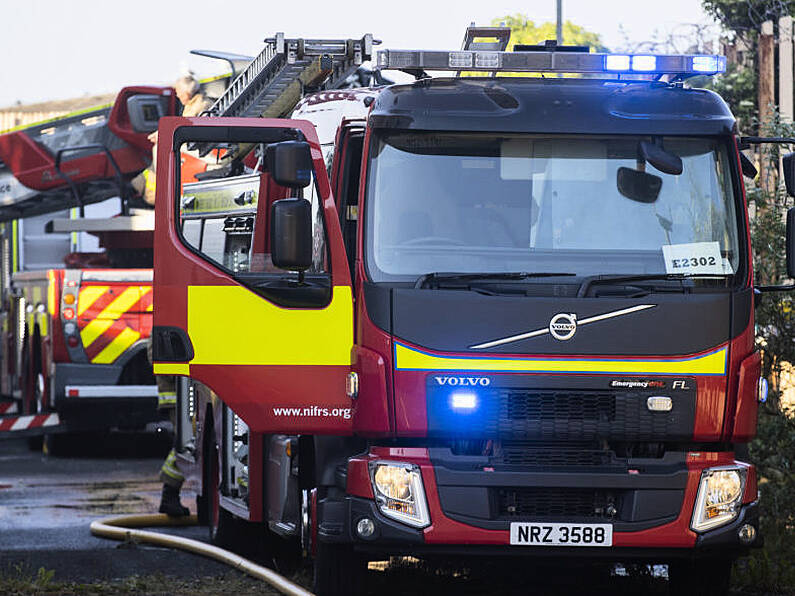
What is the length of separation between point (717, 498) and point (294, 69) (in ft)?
12.9

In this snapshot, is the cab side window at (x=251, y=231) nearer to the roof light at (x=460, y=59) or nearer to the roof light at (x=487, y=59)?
the roof light at (x=460, y=59)

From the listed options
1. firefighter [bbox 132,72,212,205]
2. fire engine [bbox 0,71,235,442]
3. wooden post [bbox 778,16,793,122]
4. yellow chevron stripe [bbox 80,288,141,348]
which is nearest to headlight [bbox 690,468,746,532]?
firefighter [bbox 132,72,212,205]

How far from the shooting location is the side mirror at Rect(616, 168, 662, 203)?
27.3 ft

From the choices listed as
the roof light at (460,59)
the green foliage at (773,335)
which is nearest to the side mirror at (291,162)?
the roof light at (460,59)

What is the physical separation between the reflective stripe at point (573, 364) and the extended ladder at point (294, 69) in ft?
9.30

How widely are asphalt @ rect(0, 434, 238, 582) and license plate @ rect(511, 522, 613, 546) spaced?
315cm

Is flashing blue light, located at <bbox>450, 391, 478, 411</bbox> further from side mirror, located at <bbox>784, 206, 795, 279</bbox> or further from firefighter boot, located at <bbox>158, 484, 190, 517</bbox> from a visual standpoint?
firefighter boot, located at <bbox>158, 484, 190, 517</bbox>

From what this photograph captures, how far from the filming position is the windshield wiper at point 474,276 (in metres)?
8.05

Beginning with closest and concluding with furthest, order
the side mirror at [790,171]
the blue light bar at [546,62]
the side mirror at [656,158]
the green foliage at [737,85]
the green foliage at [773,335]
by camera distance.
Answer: the side mirror at [656,158] < the side mirror at [790,171] < the blue light bar at [546,62] < the green foliage at [773,335] < the green foliage at [737,85]

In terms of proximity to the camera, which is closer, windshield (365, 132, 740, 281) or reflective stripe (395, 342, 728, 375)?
reflective stripe (395, 342, 728, 375)

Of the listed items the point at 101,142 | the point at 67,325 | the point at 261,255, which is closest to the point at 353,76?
the point at 261,255

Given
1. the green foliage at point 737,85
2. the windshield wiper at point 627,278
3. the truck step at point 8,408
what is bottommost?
the truck step at point 8,408

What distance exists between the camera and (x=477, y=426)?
7.96 meters

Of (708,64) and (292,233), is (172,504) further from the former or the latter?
(708,64)
